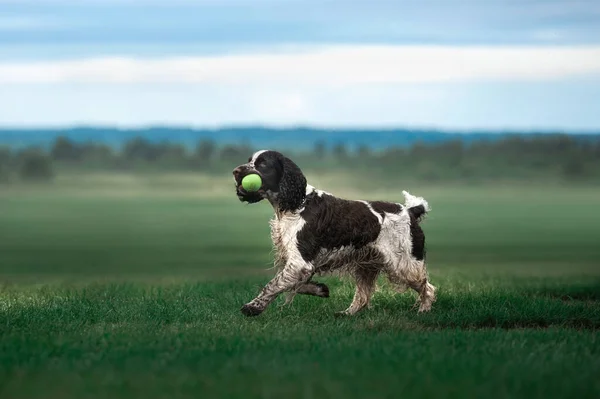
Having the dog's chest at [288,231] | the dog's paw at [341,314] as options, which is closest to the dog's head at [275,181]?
the dog's chest at [288,231]

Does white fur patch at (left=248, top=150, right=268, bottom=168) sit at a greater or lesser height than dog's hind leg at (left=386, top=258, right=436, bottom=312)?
greater

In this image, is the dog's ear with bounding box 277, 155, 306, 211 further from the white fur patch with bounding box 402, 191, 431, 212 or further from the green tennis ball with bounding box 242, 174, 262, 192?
the white fur patch with bounding box 402, 191, 431, 212

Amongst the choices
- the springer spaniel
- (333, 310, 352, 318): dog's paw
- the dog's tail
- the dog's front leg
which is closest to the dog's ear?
the springer spaniel

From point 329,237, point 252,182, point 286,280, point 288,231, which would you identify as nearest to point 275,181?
point 252,182

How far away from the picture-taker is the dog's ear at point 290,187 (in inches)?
396

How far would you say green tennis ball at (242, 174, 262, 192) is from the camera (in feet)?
32.5

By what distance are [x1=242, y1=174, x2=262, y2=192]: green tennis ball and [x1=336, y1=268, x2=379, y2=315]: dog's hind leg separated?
189 centimetres

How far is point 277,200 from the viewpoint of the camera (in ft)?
33.2

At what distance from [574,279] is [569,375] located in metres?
8.60

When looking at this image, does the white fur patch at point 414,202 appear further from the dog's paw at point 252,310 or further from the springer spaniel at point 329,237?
the dog's paw at point 252,310

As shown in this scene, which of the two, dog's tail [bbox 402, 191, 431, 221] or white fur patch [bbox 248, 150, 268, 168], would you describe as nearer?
white fur patch [bbox 248, 150, 268, 168]

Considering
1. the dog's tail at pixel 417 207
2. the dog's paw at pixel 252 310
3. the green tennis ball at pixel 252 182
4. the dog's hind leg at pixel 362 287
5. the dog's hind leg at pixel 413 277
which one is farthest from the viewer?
the dog's tail at pixel 417 207

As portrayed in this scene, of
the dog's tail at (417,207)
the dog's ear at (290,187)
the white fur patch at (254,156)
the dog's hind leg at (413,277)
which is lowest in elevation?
the dog's hind leg at (413,277)

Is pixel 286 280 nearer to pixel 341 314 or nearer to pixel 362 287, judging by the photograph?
pixel 341 314
